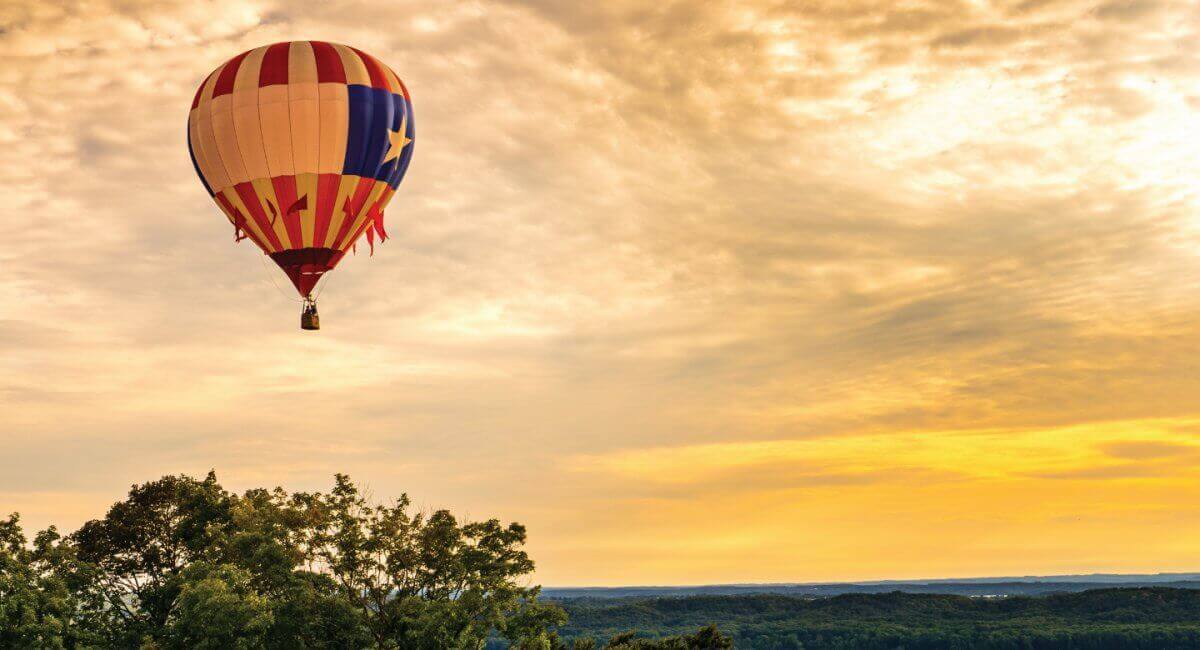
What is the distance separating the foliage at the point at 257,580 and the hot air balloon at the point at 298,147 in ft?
31.0

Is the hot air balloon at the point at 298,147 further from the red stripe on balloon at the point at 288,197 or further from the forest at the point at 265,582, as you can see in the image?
the forest at the point at 265,582

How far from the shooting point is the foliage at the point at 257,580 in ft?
146

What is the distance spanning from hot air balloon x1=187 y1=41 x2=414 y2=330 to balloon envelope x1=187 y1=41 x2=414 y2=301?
0.14ft

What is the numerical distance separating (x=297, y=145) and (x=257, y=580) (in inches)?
719

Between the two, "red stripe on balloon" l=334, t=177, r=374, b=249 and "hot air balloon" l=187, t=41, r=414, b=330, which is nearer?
"hot air balloon" l=187, t=41, r=414, b=330

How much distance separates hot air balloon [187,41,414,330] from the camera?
159ft

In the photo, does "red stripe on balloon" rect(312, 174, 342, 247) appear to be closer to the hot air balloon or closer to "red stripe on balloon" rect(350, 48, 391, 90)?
the hot air balloon

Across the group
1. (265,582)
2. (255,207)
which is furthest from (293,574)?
(255,207)

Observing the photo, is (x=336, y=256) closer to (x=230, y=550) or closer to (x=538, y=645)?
(x=230, y=550)

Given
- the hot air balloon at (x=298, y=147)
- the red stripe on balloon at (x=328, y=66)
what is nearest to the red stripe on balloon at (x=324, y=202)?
the hot air balloon at (x=298, y=147)

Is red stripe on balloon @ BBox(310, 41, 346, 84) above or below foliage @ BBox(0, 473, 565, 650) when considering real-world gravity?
above

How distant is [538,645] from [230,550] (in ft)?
44.1

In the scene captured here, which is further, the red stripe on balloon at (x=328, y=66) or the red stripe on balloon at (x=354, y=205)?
the red stripe on balloon at (x=354, y=205)

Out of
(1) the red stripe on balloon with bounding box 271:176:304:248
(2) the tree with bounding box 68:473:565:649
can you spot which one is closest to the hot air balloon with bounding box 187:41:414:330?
(1) the red stripe on balloon with bounding box 271:176:304:248
